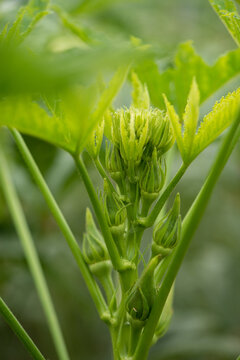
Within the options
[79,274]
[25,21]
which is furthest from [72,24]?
[79,274]

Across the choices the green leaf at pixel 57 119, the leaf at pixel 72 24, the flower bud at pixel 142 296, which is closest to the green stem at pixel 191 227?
the flower bud at pixel 142 296

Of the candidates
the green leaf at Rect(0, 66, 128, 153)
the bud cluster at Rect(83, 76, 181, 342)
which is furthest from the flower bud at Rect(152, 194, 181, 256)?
the green leaf at Rect(0, 66, 128, 153)

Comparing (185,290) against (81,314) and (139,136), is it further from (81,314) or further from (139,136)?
(139,136)

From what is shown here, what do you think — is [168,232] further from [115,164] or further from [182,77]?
[182,77]

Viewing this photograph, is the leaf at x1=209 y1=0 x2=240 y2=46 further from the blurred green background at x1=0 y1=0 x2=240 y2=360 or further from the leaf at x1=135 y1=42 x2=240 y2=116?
the blurred green background at x1=0 y1=0 x2=240 y2=360

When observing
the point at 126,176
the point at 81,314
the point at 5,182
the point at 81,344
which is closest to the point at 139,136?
the point at 126,176
